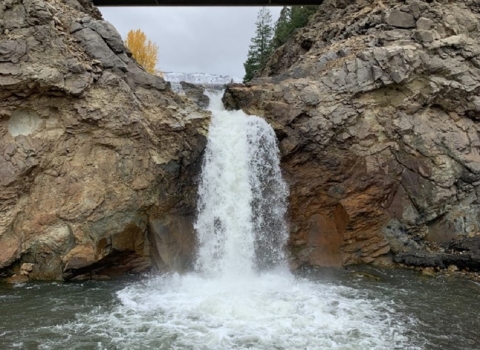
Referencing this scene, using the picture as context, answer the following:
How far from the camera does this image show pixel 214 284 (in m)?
12.5

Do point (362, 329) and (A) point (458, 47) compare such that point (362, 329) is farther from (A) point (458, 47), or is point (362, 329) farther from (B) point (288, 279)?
(A) point (458, 47)

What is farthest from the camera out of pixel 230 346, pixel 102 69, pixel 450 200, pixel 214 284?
pixel 450 200

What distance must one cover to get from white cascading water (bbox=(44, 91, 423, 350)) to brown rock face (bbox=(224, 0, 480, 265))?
1.07m

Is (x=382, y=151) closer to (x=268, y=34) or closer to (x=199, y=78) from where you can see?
(x=199, y=78)

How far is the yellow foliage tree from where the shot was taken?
36.8 meters

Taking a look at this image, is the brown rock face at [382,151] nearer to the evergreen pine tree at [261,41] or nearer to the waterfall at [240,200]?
the waterfall at [240,200]

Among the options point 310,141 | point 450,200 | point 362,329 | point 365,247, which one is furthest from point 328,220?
point 362,329

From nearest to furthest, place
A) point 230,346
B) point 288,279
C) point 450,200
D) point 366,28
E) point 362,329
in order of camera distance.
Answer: point 230,346
point 362,329
point 288,279
point 450,200
point 366,28

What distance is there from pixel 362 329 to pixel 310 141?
24.9 feet

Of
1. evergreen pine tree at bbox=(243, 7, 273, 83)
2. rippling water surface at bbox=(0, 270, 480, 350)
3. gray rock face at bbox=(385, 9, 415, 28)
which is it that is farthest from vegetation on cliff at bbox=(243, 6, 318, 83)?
rippling water surface at bbox=(0, 270, 480, 350)

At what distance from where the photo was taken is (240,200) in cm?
1458

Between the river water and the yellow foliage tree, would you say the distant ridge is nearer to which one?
the yellow foliage tree

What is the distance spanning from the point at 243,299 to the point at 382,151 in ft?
26.6

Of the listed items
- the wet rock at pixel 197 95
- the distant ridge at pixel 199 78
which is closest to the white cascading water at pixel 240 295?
the wet rock at pixel 197 95
